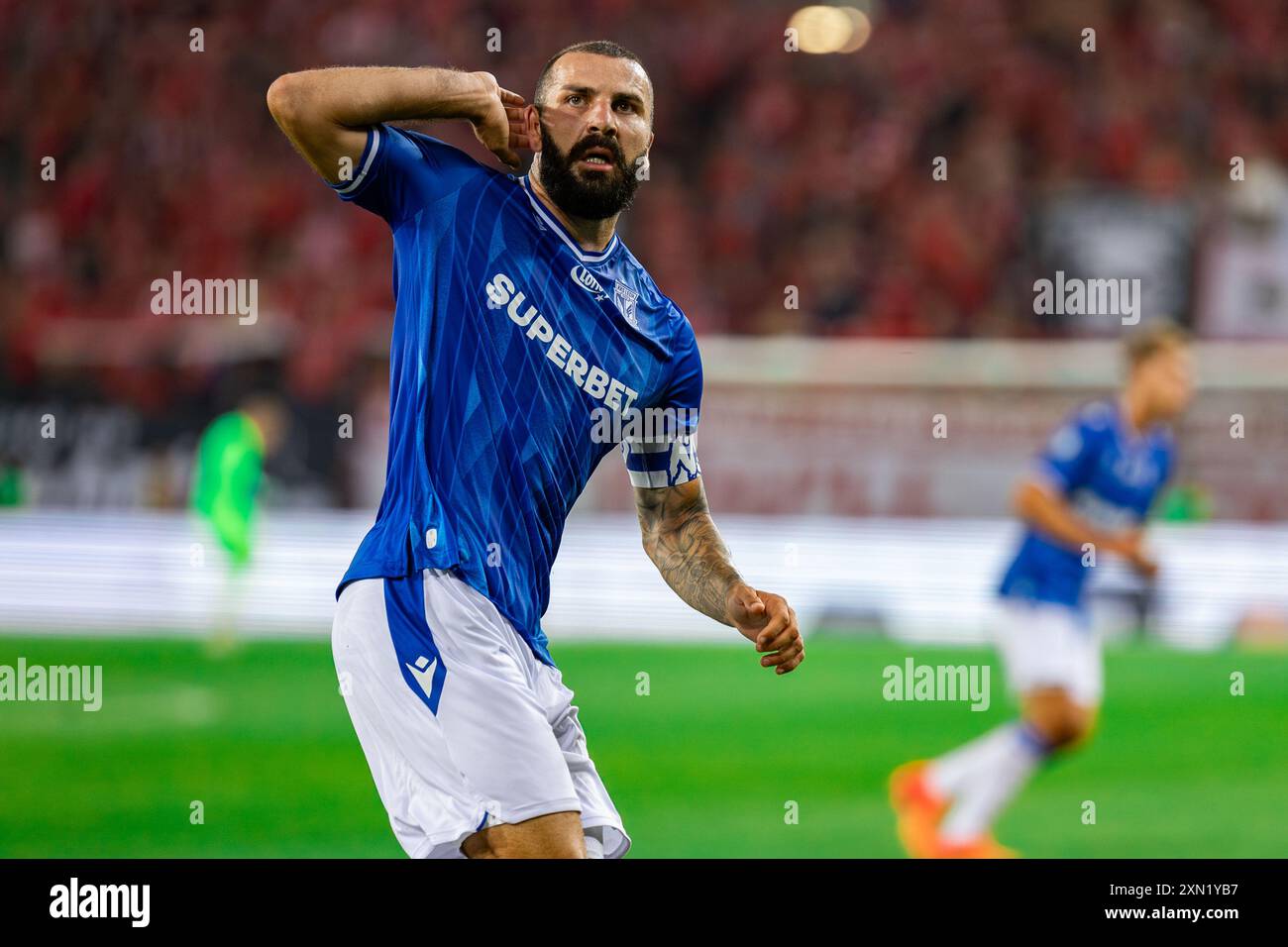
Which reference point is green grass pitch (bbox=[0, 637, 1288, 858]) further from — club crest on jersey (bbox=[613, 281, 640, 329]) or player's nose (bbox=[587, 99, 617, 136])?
player's nose (bbox=[587, 99, 617, 136])

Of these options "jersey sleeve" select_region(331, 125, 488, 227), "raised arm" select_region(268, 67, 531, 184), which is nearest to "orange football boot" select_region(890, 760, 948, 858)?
"jersey sleeve" select_region(331, 125, 488, 227)

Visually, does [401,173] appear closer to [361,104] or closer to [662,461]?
[361,104]

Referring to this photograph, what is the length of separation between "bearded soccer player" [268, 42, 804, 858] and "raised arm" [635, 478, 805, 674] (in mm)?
10

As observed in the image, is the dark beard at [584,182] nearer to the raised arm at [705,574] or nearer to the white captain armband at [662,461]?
the white captain armband at [662,461]

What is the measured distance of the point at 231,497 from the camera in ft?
45.8

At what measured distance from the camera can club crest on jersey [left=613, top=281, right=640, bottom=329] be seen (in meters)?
4.11

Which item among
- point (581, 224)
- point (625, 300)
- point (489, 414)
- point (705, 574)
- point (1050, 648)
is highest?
point (581, 224)

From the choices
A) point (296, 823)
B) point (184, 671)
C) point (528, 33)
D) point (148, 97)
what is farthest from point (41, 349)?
point (296, 823)

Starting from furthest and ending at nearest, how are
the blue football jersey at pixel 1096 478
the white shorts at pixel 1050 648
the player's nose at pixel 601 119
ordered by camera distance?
the blue football jersey at pixel 1096 478, the white shorts at pixel 1050 648, the player's nose at pixel 601 119

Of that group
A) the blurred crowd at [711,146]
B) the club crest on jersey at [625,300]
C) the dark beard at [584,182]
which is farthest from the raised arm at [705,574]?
the blurred crowd at [711,146]

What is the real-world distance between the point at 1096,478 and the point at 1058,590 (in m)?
0.66

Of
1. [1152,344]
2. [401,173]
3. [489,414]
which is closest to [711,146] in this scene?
[1152,344]

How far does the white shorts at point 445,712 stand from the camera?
12.1ft

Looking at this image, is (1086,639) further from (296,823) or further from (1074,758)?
(296,823)
